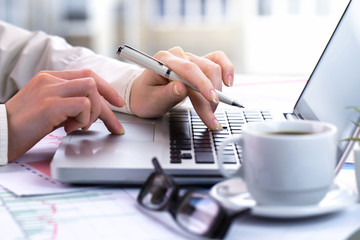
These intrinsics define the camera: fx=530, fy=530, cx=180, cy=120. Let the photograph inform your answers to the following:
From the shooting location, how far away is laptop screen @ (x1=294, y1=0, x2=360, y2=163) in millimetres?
664

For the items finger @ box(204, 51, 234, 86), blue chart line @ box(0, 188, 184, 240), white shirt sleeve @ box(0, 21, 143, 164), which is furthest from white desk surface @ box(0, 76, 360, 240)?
white shirt sleeve @ box(0, 21, 143, 164)

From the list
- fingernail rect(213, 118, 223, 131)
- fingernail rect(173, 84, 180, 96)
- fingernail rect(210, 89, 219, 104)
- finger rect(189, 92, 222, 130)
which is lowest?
fingernail rect(213, 118, 223, 131)

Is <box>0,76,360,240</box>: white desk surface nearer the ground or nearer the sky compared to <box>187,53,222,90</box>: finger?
nearer the ground

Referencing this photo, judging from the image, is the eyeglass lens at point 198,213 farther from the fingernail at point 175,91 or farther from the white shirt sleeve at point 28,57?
the white shirt sleeve at point 28,57

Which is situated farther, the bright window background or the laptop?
the bright window background

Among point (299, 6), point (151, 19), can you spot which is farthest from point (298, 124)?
point (151, 19)

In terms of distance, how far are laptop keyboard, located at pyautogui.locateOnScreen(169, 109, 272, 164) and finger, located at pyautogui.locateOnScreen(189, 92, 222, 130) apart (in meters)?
0.01

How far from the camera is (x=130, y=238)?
0.48 meters

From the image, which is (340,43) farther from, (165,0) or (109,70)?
(165,0)

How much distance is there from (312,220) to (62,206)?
0.26 metres

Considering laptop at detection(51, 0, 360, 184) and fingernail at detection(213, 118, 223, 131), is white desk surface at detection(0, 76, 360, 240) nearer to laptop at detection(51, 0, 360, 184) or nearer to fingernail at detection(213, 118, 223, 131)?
laptop at detection(51, 0, 360, 184)

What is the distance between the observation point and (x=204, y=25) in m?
5.95

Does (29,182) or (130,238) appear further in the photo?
(29,182)

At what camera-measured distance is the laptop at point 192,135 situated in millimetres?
602
